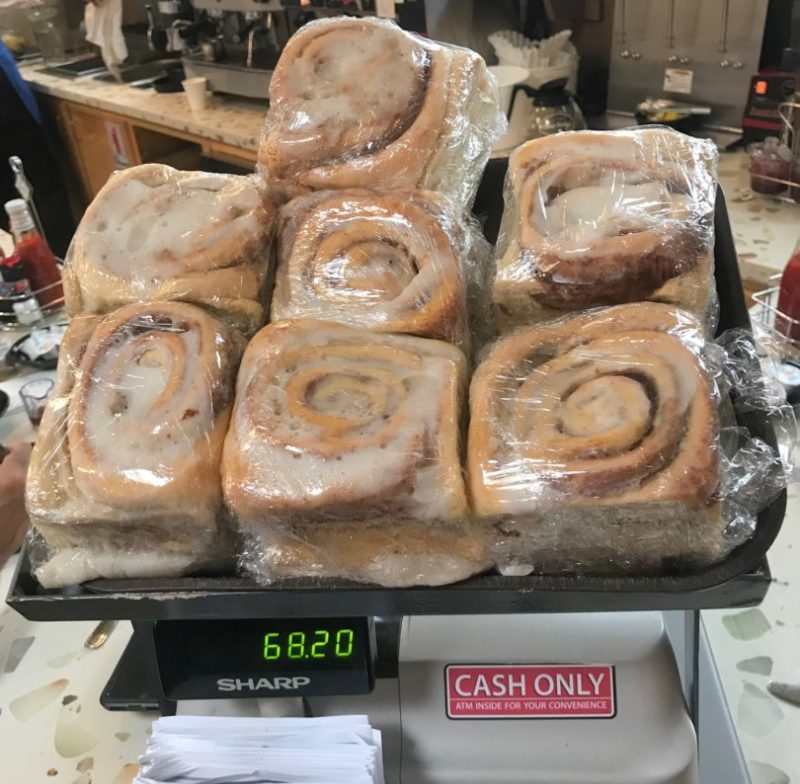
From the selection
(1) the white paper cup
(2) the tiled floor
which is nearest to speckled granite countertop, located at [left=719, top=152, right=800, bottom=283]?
(2) the tiled floor

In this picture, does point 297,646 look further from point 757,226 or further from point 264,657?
point 757,226

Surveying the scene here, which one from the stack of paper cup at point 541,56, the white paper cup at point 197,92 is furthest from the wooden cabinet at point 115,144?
the stack of paper cup at point 541,56

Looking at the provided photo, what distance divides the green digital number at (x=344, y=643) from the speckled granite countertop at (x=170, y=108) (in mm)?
2299

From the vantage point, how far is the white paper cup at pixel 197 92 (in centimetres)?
306

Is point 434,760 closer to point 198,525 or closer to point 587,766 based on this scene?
point 587,766

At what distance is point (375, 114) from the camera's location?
1.04 meters

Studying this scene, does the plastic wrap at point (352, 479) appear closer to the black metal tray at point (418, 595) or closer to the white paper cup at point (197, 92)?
the black metal tray at point (418, 595)

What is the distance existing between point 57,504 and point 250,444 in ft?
0.65

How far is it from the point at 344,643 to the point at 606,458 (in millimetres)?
295

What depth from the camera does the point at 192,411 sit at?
0.76 meters

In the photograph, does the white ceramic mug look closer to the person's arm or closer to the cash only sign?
the person's arm

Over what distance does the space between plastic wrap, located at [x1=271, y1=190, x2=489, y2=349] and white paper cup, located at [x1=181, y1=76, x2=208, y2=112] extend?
94.2 inches

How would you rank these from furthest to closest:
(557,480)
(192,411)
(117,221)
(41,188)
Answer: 1. (41,188)
2. (117,221)
3. (192,411)
4. (557,480)

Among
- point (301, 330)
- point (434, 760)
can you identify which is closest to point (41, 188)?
point (301, 330)
